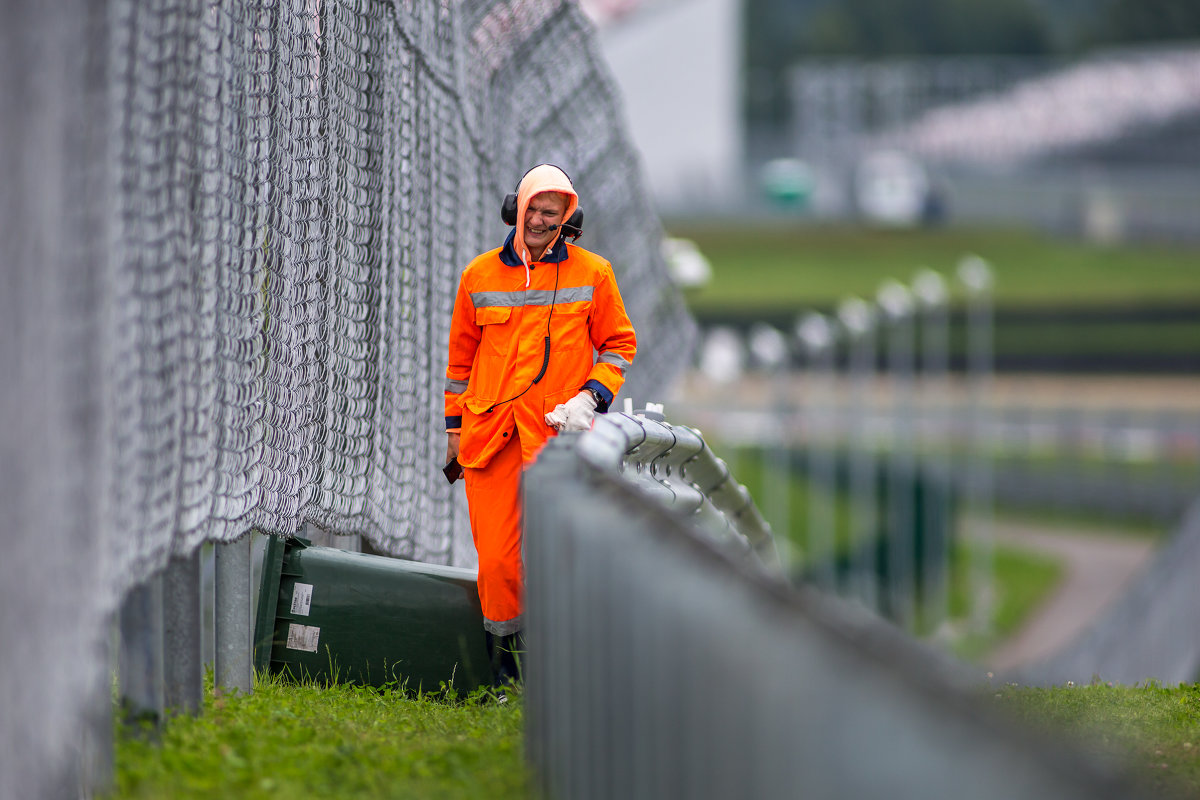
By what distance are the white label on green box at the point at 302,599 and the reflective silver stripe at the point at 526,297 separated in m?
1.28

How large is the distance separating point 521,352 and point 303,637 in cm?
137

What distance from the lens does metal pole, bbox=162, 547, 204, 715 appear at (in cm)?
461

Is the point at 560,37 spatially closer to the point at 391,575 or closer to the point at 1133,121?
the point at 391,575

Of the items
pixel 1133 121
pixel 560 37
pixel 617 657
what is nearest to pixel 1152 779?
pixel 617 657

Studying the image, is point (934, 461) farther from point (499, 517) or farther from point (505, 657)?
point (499, 517)

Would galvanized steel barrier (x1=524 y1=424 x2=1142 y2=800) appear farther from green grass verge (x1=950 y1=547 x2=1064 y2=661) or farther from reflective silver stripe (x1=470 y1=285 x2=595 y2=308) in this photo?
green grass verge (x1=950 y1=547 x2=1064 y2=661)

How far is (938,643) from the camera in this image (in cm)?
3334

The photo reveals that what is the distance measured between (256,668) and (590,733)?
2949mm

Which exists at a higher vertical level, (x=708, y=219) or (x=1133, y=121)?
(x=1133, y=121)

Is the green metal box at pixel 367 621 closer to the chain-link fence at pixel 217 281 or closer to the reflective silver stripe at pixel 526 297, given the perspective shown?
the chain-link fence at pixel 217 281

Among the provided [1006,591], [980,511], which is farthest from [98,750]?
[980,511]

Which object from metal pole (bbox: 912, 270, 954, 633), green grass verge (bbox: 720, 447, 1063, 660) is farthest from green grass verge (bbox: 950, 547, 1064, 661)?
metal pole (bbox: 912, 270, 954, 633)

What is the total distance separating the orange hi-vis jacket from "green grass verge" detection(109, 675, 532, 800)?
2.80ft

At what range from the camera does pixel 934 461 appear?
5628 centimetres
